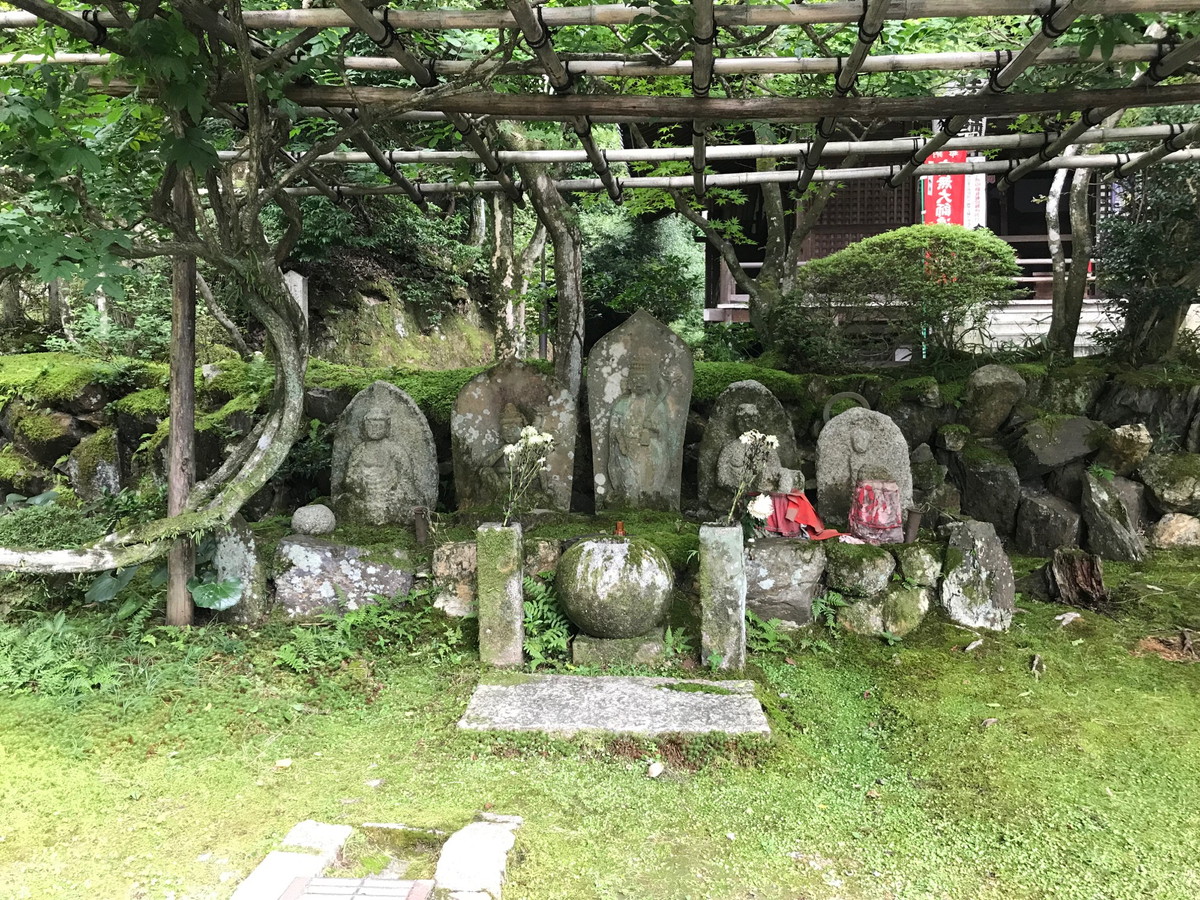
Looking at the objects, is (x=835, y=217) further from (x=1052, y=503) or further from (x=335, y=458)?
(x=335, y=458)

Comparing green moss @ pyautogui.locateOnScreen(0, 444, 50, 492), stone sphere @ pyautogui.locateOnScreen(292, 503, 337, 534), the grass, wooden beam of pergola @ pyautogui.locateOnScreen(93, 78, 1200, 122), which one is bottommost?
the grass

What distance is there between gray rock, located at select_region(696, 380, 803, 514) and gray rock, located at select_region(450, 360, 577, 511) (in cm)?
128

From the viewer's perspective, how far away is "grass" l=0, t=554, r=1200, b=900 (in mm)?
3184

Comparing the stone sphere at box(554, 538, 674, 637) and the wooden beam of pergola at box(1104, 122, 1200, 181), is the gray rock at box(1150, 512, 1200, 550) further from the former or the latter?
the stone sphere at box(554, 538, 674, 637)

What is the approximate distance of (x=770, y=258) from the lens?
10.1 m

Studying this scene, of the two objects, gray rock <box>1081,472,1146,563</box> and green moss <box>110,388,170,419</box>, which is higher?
green moss <box>110,388,170,419</box>

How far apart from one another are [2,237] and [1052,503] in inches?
332

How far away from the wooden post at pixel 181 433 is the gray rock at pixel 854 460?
503 cm

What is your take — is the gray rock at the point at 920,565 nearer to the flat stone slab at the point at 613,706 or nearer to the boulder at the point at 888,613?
the boulder at the point at 888,613

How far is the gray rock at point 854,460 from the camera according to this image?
6.74 meters

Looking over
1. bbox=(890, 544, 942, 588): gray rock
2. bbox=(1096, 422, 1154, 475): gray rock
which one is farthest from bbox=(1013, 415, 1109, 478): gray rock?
bbox=(890, 544, 942, 588): gray rock

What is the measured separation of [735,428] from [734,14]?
3983 millimetres

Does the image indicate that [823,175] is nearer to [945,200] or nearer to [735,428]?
[735,428]

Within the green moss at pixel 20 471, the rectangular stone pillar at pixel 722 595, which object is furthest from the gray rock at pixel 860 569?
the green moss at pixel 20 471
